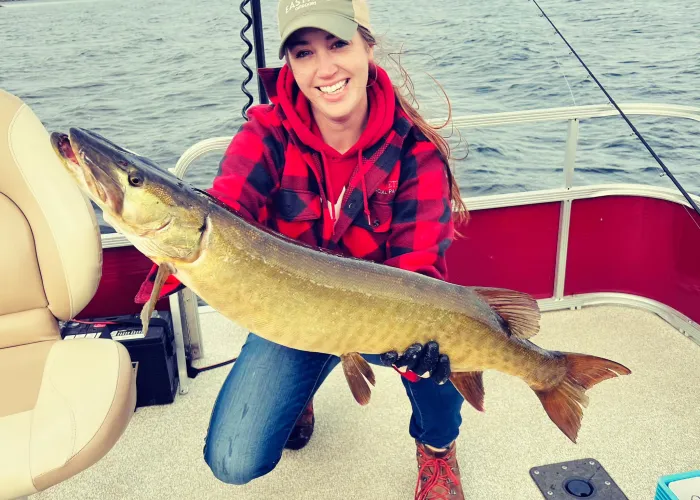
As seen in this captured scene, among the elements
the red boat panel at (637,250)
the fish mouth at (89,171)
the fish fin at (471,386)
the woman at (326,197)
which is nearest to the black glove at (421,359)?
the fish fin at (471,386)

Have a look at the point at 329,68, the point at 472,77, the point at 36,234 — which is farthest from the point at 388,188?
the point at 472,77

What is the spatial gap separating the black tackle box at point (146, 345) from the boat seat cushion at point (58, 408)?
54cm

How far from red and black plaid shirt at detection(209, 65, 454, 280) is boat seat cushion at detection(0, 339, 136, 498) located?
656 mm

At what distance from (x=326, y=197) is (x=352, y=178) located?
11 centimetres

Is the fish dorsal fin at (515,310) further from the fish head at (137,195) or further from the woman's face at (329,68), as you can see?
the fish head at (137,195)

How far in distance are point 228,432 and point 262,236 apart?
2.52ft

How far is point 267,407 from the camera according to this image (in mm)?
2062

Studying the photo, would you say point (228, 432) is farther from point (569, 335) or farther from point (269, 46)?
point (269, 46)

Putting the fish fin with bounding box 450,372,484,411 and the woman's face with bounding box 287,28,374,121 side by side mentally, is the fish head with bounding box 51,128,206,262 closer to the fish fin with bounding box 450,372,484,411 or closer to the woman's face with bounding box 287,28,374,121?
the woman's face with bounding box 287,28,374,121

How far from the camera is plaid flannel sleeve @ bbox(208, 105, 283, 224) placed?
200 centimetres

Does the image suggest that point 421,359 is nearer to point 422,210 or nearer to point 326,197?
point 422,210

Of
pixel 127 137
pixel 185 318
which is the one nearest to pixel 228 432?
pixel 185 318

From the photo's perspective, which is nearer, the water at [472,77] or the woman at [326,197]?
the woman at [326,197]

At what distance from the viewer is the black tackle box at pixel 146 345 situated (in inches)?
104
